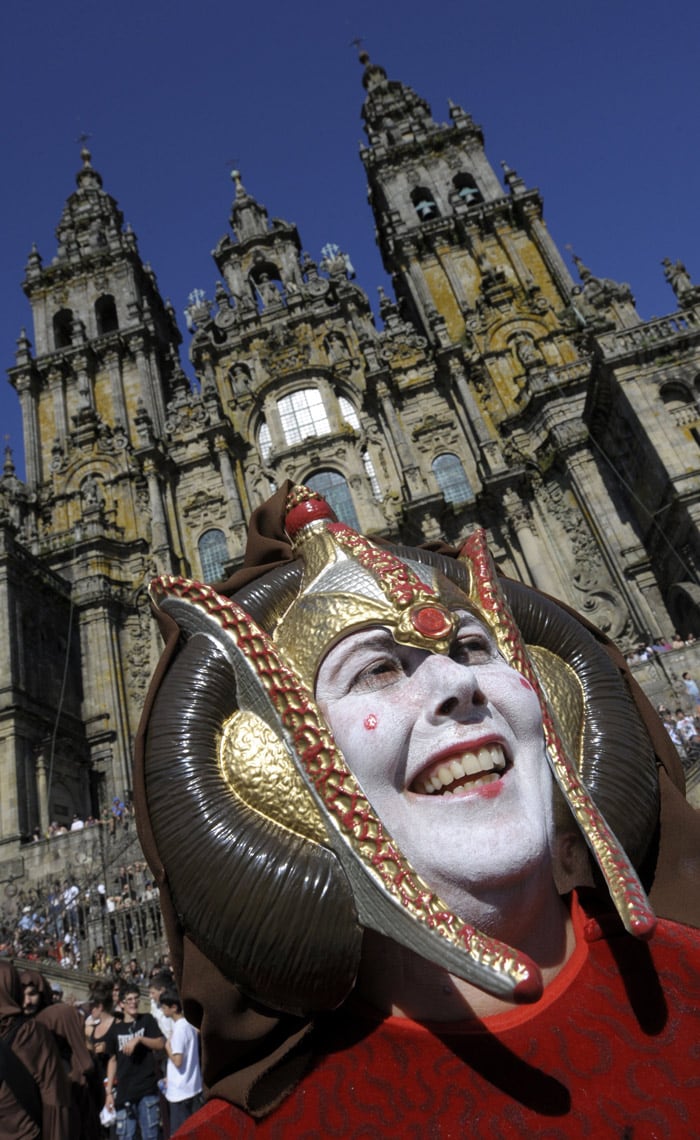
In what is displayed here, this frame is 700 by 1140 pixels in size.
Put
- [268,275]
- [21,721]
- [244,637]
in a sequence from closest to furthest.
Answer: [244,637], [21,721], [268,275]

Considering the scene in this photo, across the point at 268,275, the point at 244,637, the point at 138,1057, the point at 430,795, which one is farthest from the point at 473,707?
the point at 268,275

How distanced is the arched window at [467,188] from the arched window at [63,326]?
16.9 m

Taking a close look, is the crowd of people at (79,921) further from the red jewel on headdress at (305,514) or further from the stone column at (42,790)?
the red jewel on headdress at (305,514)

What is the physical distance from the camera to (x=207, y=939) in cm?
137

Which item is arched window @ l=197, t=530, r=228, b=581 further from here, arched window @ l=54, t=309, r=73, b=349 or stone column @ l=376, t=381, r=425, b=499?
arched window @ l=54, t=309, r=73, b=349

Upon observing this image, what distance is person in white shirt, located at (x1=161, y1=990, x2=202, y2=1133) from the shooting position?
161 inches

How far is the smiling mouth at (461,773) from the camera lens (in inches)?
54.9

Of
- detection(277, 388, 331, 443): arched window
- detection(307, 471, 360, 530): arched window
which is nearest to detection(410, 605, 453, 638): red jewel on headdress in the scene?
detection(307, 471, 360, 530): arched window

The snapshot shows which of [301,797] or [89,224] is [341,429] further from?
[301,797]

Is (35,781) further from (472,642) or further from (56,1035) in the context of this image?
(472,642)

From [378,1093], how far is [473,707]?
76 centimetres

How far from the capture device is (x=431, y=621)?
60.1 inches

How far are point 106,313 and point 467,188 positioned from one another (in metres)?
16.1

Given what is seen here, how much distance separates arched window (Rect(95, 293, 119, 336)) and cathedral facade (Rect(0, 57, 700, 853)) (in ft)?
0.81
